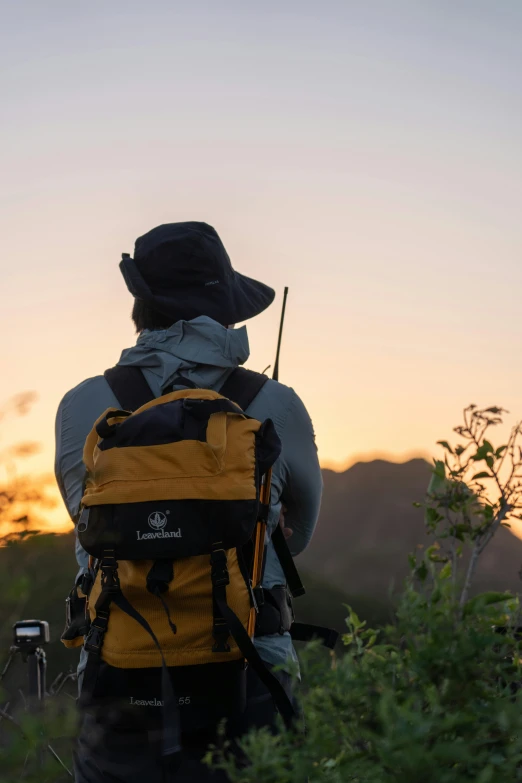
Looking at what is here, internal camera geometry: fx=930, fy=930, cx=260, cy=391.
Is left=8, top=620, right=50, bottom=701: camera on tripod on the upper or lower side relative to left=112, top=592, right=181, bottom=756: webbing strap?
lower

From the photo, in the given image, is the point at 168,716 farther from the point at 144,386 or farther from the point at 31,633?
the point at 31,633

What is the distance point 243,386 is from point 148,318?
0.44 metres

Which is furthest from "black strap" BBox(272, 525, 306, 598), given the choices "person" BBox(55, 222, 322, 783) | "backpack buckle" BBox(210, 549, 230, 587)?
"backpack buckle" BBox(210, 549, 230, 587)

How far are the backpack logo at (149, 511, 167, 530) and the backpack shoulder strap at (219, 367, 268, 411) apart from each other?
0.50 metres

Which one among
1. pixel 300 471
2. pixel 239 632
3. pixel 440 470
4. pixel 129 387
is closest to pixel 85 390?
pixel 129 387

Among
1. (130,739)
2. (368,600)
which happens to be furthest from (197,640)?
(368,600)

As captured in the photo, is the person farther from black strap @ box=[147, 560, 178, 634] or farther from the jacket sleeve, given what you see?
black strap @ box=[147, 560, 178, 634]

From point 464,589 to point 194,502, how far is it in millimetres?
972

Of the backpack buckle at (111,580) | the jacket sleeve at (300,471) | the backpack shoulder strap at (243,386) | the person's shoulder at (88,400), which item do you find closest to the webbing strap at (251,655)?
the backpack buckle at (111,580)

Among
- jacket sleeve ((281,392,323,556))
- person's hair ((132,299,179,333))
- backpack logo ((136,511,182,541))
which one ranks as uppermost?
person's hair ((132,299,179,333))

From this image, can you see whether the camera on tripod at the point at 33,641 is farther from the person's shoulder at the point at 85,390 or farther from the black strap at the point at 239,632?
the black strap at the point at 239,632

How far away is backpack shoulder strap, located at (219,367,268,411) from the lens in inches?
110

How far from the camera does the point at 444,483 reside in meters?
2.07

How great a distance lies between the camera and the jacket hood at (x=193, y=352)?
9.12 ft
